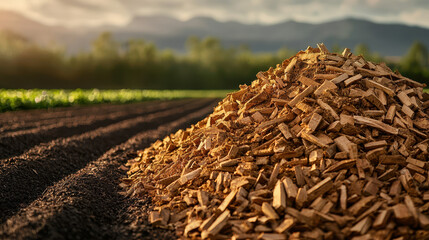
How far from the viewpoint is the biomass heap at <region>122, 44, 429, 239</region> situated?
2.86 metres

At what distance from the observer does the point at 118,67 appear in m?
51.3

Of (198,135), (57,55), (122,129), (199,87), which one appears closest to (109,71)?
(57,55)

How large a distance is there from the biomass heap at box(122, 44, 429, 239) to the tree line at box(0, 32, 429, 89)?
32.3 metres

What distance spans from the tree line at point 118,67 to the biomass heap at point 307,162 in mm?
32323

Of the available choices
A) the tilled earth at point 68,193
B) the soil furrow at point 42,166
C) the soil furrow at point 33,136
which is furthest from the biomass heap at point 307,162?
the soil furrow at point 33,136

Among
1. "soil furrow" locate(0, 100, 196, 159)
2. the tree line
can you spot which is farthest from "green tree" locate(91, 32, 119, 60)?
"soil furrow" locate(0, 100, 196, 159)

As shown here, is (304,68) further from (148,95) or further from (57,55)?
(57,55)

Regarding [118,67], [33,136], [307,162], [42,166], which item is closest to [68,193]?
[42,166]

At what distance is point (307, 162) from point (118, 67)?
51.3 meters

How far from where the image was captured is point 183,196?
3580 millimetres

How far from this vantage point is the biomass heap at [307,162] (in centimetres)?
286

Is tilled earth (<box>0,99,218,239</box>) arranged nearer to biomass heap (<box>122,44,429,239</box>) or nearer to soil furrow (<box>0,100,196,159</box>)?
soil furrow (<box>0,100,196,159</box>)

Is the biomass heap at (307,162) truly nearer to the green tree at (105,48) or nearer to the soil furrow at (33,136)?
the soil furrow at (33,136)

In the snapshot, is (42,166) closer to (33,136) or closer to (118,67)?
(33,136)
